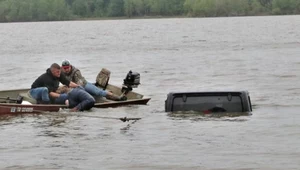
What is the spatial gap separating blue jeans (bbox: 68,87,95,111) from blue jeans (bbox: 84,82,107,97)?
628mm

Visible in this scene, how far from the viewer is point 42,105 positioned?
19.9 m

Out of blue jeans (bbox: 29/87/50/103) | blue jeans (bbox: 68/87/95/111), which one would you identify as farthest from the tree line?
blue jeans (bbox: 68/87/95/111)

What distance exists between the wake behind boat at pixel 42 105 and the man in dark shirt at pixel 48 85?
29 cm

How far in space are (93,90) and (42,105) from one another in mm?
1587

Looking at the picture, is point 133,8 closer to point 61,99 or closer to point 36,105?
point 61,99

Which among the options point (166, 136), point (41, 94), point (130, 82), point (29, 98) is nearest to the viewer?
point (166, 136)

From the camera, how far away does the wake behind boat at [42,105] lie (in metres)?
19.9

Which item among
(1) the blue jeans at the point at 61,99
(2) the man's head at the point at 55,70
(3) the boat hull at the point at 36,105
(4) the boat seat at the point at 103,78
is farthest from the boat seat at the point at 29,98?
(4) the boat seat at the point at 103,78

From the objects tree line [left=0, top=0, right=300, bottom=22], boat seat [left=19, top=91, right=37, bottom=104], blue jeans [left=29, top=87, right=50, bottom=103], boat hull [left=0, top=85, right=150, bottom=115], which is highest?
tree line [left=0, top=0, right=300, bottom=22]

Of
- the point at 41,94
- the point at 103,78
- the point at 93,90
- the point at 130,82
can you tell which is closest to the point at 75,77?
the point at 93,90

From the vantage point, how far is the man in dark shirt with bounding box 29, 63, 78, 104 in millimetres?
20328

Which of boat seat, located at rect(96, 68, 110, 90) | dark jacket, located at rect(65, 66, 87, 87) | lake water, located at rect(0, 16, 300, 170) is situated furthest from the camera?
boat seat, located at rect(96, 68, 110, 90)

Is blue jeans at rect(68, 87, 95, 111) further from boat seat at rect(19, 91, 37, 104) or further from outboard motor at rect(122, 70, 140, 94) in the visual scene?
outboard motor at rect(122, 70, 140, 94)

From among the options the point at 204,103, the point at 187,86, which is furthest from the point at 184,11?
the point at 204,103
